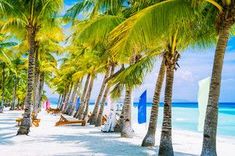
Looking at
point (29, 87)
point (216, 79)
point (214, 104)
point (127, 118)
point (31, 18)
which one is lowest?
point (127, 118)

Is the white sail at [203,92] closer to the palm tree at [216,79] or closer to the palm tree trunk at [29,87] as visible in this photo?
the palm tree at [216,79]

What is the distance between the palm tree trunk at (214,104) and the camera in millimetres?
9062

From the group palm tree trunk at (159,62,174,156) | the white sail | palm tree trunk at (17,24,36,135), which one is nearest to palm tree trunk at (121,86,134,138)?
palm tree trunk at (17,24,36,135)

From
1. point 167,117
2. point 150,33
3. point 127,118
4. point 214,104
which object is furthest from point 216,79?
point 127,118

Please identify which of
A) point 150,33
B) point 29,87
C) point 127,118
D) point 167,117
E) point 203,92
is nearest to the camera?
point 150,33

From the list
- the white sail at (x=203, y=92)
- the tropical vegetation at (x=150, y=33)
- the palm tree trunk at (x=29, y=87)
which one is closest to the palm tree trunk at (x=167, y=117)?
the tropical vegetation at (x=150, y=33)

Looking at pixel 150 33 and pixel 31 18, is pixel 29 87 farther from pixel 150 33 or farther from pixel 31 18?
pixel 150 33

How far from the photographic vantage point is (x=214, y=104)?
29.8 ft

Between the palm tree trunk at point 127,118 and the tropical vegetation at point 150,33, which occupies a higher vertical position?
the tropical vegetation at point 150,33

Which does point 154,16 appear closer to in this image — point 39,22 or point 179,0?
point 179,0

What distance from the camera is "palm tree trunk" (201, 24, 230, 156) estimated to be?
9.06 metres

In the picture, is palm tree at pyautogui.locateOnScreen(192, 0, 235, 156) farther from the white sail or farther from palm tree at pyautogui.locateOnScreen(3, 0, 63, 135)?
palm tree at pyautogui.locateOnScreen(3, 0, 63, 135)

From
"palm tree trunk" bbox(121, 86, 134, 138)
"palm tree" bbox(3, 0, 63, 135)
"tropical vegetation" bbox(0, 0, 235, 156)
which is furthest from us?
"palm tree trunk" bbox(121, 86, 134, 138)

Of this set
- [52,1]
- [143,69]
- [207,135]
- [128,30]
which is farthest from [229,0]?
[52,1]
